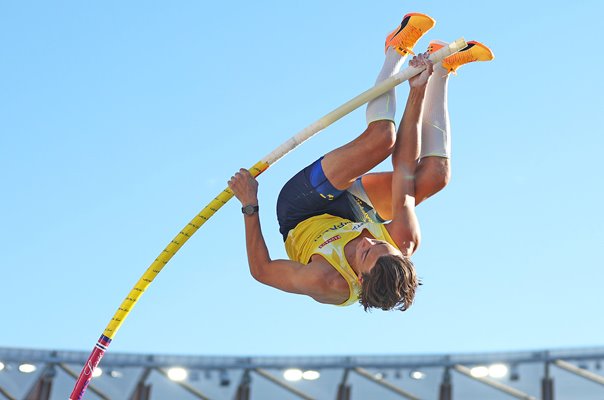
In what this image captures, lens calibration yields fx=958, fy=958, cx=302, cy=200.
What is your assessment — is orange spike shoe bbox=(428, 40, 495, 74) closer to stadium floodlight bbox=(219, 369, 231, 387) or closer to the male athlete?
the male athlete

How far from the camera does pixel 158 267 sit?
757 centimetres

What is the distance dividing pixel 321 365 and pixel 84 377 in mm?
9412

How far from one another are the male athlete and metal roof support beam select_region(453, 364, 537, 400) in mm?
9436

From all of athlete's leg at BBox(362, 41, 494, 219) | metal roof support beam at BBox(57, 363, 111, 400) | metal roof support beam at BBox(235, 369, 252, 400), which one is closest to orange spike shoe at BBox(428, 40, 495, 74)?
athlete's leg at BBox(362, 41, 494, 219)

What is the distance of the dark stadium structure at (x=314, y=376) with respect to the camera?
51.7 ft

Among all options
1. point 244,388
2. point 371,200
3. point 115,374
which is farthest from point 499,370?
point 371,200

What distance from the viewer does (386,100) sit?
693cm

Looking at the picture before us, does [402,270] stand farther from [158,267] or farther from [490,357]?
[490,357]

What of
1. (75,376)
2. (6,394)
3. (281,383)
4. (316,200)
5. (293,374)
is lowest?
(316,200)

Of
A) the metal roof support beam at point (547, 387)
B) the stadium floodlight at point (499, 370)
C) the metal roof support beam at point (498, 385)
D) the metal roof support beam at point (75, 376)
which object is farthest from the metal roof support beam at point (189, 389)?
the metal roof support beam at point (547, 387)

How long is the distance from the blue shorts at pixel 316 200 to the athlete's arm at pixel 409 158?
50 cm

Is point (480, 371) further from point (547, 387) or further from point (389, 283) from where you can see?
point (389, 283)

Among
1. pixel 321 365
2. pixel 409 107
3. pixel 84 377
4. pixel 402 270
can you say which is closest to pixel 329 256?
pixel 402 270

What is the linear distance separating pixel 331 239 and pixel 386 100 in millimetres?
1102
